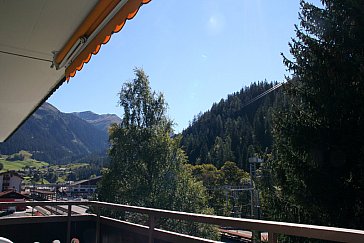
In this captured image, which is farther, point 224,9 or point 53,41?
point 224,9

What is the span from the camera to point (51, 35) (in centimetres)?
178

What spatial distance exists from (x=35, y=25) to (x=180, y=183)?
41.8 feet

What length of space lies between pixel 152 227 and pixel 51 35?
1898 mm

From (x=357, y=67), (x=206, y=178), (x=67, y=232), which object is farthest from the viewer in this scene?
(x=206, y=178)

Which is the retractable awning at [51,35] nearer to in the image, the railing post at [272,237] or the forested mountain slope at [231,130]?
the railing post at [272,237]

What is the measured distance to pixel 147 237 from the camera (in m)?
3.05

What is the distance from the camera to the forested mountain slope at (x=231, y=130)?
5955 cm

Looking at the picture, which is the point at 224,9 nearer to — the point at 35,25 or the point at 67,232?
the point at 67,232

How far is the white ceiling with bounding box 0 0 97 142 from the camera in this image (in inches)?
60.1

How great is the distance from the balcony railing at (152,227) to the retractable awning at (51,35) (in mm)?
1349

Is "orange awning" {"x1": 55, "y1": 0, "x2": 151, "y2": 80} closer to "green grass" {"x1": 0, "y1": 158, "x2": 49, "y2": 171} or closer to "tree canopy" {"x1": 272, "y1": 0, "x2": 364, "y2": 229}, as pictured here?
"tree canopy" {"x1": 272, "y1": 0, "x2": 364, "y2": 229}

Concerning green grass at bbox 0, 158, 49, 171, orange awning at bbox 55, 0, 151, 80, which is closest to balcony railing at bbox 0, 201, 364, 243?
orange awning at bbox 55, 0, 151, 80

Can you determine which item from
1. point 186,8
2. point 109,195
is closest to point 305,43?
point 186,8

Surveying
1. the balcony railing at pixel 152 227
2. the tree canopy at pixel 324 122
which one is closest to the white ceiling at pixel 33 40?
the balcony railing at pixel 152 227
